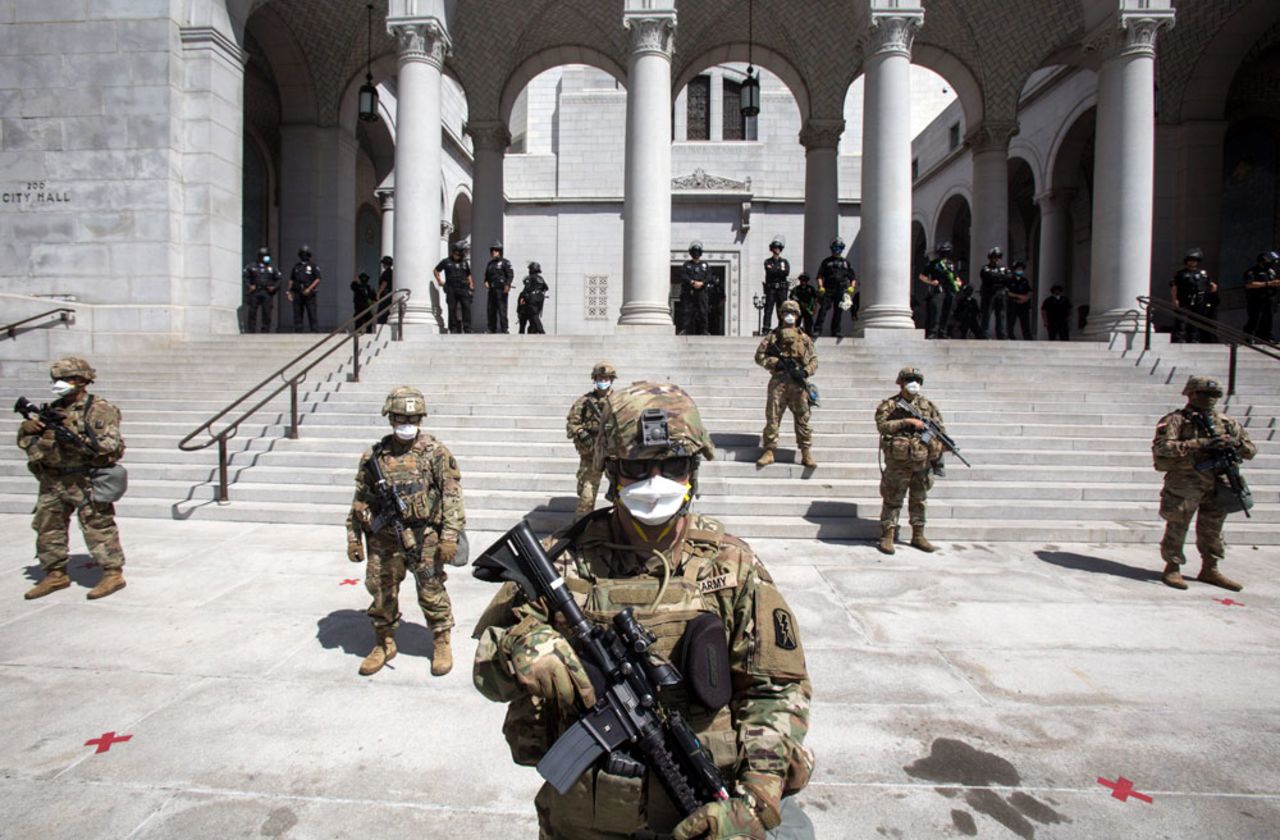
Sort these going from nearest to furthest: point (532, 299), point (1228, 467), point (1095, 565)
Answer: point (1228, 467)
point (1095, 565)
point (532, 299)

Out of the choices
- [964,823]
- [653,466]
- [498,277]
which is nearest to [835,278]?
[498,277]

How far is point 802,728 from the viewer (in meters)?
1.63

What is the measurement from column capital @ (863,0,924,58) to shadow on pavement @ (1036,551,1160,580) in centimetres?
968

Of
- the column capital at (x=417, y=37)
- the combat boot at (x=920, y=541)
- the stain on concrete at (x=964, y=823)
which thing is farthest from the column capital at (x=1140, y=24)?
the stain on concrete at (x=964, y=823)

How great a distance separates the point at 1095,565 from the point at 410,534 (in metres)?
5.78

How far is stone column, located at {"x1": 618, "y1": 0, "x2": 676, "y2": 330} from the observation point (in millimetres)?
12242

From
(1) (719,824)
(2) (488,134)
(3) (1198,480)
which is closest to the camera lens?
(1) (719,824)

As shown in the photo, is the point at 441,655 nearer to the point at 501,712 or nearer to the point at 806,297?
the point at 501,712

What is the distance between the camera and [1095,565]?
6.08 m

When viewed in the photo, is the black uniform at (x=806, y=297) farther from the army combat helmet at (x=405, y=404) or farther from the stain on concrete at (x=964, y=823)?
the stain on concrete at (x=964, y=823)

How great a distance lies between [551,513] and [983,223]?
14404mm

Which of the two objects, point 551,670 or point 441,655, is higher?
point 551,670

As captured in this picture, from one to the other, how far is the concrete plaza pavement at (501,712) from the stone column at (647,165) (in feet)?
25.2

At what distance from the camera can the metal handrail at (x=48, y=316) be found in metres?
11.5
